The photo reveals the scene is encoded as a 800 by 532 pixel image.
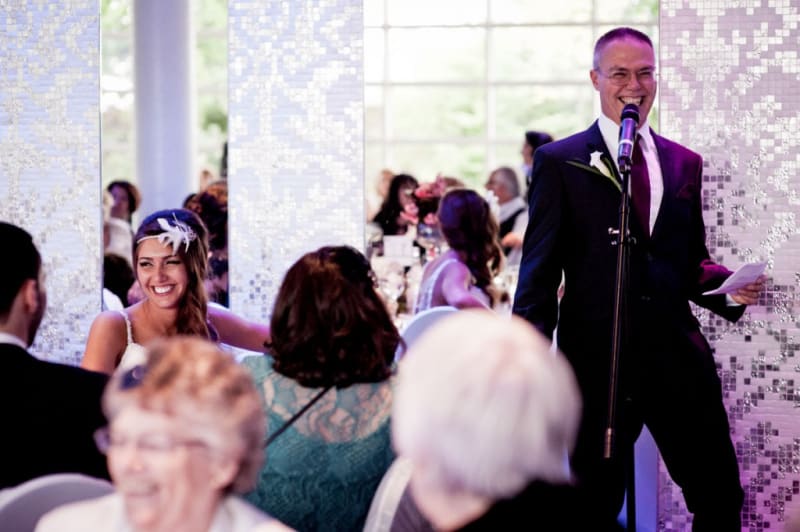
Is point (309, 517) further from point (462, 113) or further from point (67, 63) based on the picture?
point (462, 113)

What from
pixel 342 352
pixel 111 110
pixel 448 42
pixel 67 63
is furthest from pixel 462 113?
pixel 342 352

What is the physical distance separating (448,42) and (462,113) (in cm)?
72

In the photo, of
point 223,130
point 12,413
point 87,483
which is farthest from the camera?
point 223,130

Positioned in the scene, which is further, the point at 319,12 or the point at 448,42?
the point at 448,42

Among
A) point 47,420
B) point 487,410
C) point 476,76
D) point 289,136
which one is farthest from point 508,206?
point 487,410

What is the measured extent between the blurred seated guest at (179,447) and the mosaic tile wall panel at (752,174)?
8.64 feet

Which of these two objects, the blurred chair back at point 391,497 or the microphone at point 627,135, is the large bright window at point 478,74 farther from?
the blurred chair back at point 391,497

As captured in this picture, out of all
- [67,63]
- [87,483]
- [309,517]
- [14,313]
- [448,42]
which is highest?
[448,42]

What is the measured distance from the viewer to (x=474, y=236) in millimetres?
5398

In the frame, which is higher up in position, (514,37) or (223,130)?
(514,37)

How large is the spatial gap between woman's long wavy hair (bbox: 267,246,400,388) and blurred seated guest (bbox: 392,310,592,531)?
0.87 m

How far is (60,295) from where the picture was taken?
186 inches

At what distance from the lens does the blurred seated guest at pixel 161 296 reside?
12.4 ft

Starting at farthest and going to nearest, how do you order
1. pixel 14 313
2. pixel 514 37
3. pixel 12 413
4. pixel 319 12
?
pixel 514 37, pixel 319 12, pixel 14 313, pixel 12 413
